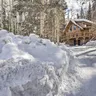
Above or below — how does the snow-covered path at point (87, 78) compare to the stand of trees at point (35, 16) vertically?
below

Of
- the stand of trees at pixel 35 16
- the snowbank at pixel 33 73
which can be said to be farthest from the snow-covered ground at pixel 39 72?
the stand of trees at pixel 35 16

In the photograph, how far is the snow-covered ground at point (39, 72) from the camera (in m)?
4.05

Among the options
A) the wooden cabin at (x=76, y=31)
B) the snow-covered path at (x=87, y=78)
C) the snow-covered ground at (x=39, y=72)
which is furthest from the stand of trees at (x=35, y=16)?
the snow-covered ground at (x=39, y=72)

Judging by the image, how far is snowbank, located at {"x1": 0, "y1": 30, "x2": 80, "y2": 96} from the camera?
13.2 feet

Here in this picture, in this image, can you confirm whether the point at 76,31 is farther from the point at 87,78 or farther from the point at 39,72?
the point at 39,72

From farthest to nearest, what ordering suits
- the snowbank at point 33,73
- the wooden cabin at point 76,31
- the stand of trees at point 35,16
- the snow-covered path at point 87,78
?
the wooden cabin at point 76,31 → the stand of trees at point 35,16 → the snow-covered path at point 87,78 → the snowbank at point 33,73

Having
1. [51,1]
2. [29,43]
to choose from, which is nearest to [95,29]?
[51,1]

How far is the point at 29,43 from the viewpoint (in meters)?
5.38

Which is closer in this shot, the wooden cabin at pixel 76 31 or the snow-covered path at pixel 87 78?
the snow-covered path at pixel 87 78

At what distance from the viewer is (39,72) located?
4156mm

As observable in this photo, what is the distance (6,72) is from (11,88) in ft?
1.06

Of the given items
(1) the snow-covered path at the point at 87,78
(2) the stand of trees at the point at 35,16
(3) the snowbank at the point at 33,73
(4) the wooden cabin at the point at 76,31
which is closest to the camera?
(3) the snowbank at the point at 33,73

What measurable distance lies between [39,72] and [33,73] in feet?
0.37

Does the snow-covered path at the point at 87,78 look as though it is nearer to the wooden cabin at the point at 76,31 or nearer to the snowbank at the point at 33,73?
the snowbank at the point at 33,73
